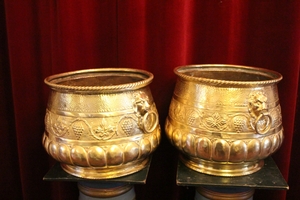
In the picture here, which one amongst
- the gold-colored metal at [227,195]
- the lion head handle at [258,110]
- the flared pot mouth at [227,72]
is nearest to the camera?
the lion head handle at [258,110]

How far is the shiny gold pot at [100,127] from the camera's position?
0.88 meters

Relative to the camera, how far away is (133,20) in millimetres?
1128

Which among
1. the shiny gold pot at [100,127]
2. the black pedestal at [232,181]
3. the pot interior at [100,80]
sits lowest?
the black pedestal at [232,181]

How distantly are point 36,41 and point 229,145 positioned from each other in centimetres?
74

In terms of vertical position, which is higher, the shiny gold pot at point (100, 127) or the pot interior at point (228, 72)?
the pot interior at point (228, 72)

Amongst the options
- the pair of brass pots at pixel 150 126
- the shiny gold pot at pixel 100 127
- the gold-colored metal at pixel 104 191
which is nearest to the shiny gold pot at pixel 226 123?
the pair of brass pots at pixel 150 126

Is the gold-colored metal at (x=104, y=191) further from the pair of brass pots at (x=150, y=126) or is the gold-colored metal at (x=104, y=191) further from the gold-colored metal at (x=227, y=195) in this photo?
the gold-colored metal at (x=227, y=195)

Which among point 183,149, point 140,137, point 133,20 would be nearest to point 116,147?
point 140,137

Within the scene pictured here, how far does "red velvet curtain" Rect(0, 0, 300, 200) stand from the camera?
1.12m

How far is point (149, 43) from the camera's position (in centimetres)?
115

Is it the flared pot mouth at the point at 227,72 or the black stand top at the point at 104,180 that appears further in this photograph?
the flared pot mouth at the point at 227,72

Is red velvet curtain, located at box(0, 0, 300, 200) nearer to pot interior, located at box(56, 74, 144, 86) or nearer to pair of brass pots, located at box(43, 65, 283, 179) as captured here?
pot interior, located at box(56, 74, 144, 86)

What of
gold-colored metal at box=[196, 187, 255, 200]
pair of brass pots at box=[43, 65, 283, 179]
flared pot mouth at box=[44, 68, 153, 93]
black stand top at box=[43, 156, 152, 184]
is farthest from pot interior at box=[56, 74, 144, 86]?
gold-colored metal at box=[196, 187, 255, 200]

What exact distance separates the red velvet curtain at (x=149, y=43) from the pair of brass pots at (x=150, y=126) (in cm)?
23
